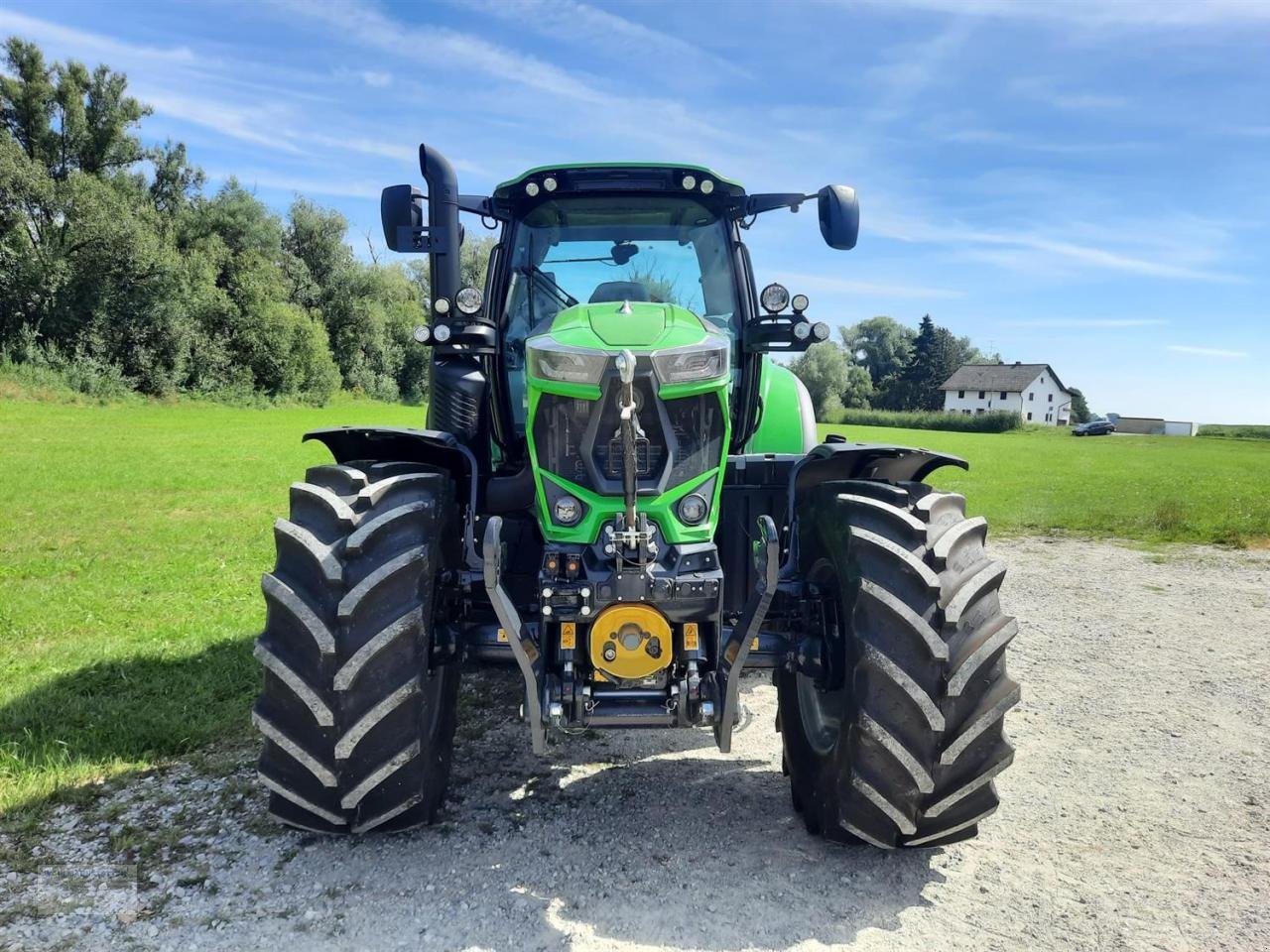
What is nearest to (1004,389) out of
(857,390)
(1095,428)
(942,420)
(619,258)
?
(857,390)

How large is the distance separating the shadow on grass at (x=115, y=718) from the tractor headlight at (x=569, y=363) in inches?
109

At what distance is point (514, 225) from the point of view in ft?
16.3

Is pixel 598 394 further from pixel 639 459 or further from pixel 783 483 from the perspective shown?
pixel 783 483

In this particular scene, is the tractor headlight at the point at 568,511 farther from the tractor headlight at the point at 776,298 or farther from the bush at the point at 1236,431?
the bush at the point at 1236,431

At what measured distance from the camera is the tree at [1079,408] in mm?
100062

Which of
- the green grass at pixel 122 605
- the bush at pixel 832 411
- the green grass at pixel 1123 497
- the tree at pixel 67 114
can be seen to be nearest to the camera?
the green grass at pixel 122 605

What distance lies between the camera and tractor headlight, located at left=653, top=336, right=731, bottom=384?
367 centimetres

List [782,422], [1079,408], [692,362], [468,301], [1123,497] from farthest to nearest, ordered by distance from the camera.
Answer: [1079,408]
[1123,497]
[782,422]
[468,301]
[692,362]

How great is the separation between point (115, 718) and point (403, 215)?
10.4 feet

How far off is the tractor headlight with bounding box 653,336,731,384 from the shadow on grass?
311 cm

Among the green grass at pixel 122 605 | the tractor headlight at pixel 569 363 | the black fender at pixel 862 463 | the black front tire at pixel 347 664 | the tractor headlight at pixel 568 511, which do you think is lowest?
the green grass at pixel 122 605

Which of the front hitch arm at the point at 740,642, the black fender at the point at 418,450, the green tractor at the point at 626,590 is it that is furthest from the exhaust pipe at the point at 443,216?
the front hitch arm at the point at 740,642

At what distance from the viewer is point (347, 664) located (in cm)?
327

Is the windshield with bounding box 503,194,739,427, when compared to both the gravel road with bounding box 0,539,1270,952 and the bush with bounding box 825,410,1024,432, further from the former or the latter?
the bush with bounding box 825,410,1024,432
